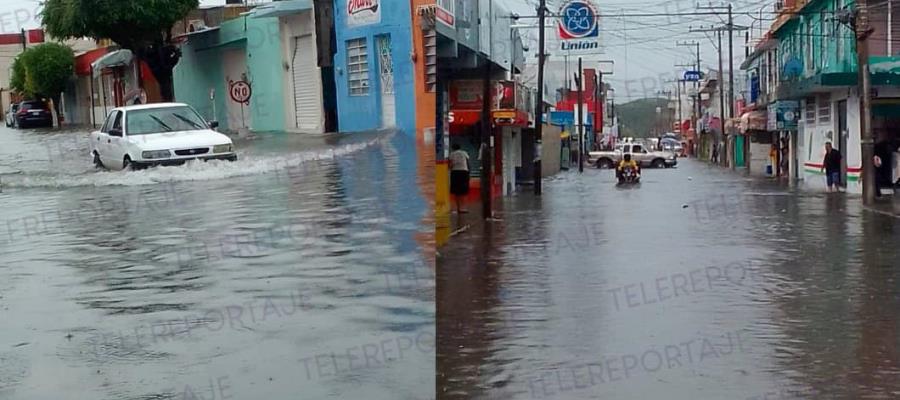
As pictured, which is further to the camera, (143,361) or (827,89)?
(827,89)

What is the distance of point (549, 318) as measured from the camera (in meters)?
10.1

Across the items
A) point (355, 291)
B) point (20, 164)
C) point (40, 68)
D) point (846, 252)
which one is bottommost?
point (846, 252)

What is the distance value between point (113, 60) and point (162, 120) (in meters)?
1.08

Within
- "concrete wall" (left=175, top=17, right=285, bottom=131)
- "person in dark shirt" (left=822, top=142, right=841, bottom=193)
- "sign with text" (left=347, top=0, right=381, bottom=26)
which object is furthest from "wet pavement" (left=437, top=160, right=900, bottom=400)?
"person in dark shirt" (left=822, top=142, right=841, bottom=193)

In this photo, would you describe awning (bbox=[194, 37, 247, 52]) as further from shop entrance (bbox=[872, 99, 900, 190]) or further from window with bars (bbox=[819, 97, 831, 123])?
window with bars (bbox=[819, 97, 831, 123])

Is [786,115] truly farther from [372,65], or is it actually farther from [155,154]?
[372,65]

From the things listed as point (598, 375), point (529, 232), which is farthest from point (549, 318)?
point (529, 232)

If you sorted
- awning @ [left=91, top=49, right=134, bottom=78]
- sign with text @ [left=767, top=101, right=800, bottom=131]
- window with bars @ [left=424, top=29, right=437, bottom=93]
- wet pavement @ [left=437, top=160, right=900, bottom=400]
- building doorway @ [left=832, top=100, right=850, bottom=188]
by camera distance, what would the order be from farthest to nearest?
sign with text @ [left=767, top=101, right=800, bottom=131], building doorway @ [left=832, top=100, right=850, bottom=188], window with bars @ [left=424, top=29, right=437, bottom=93], wet pavement @ [left=437, top=160, right=900, bottom=400], awning @ [left=91, top=49, right=134, bottom=78]

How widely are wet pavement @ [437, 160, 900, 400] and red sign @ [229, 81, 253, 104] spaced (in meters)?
2.62

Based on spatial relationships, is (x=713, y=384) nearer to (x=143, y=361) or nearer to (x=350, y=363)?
(x=350, y=363)

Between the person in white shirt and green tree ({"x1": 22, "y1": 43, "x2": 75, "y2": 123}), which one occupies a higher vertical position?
green tree ({"x1": 22, "y1": 43, "x2": 75, "y2": 123})

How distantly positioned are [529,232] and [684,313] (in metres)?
9.15

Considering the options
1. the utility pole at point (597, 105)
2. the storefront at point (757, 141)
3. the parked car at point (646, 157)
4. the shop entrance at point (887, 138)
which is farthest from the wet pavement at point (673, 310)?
the utility pole at point (597, 105)

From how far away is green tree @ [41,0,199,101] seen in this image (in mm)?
6758
